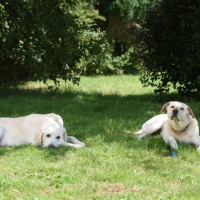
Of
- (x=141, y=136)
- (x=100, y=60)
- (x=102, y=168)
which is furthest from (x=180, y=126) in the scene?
(x=100, y=60)

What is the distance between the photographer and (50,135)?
18.3ft

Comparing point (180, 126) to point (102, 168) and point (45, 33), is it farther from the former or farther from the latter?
point (45, 33)

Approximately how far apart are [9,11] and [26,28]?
0.83m

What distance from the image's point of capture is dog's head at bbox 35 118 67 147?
555 centimetres

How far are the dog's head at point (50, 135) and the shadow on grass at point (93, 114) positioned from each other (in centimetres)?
15

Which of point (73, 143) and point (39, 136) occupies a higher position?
point (39, 136)

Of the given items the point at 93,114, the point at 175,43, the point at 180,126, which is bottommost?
the point at 93,114

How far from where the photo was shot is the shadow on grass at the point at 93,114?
609 centimetres

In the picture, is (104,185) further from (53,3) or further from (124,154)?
(53,3)

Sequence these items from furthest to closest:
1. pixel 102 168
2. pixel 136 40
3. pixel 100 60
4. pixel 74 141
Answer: pixel 100 60 → pixel 136 40 → pixel 74 141 → pixel 102 168

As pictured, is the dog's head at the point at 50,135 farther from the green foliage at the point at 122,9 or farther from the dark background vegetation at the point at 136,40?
the green foliage at the point at 122,9

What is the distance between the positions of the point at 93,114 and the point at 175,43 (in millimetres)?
3644

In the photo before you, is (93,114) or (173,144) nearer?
(173,144)

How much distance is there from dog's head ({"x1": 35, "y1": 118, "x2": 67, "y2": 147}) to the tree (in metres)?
5.53
